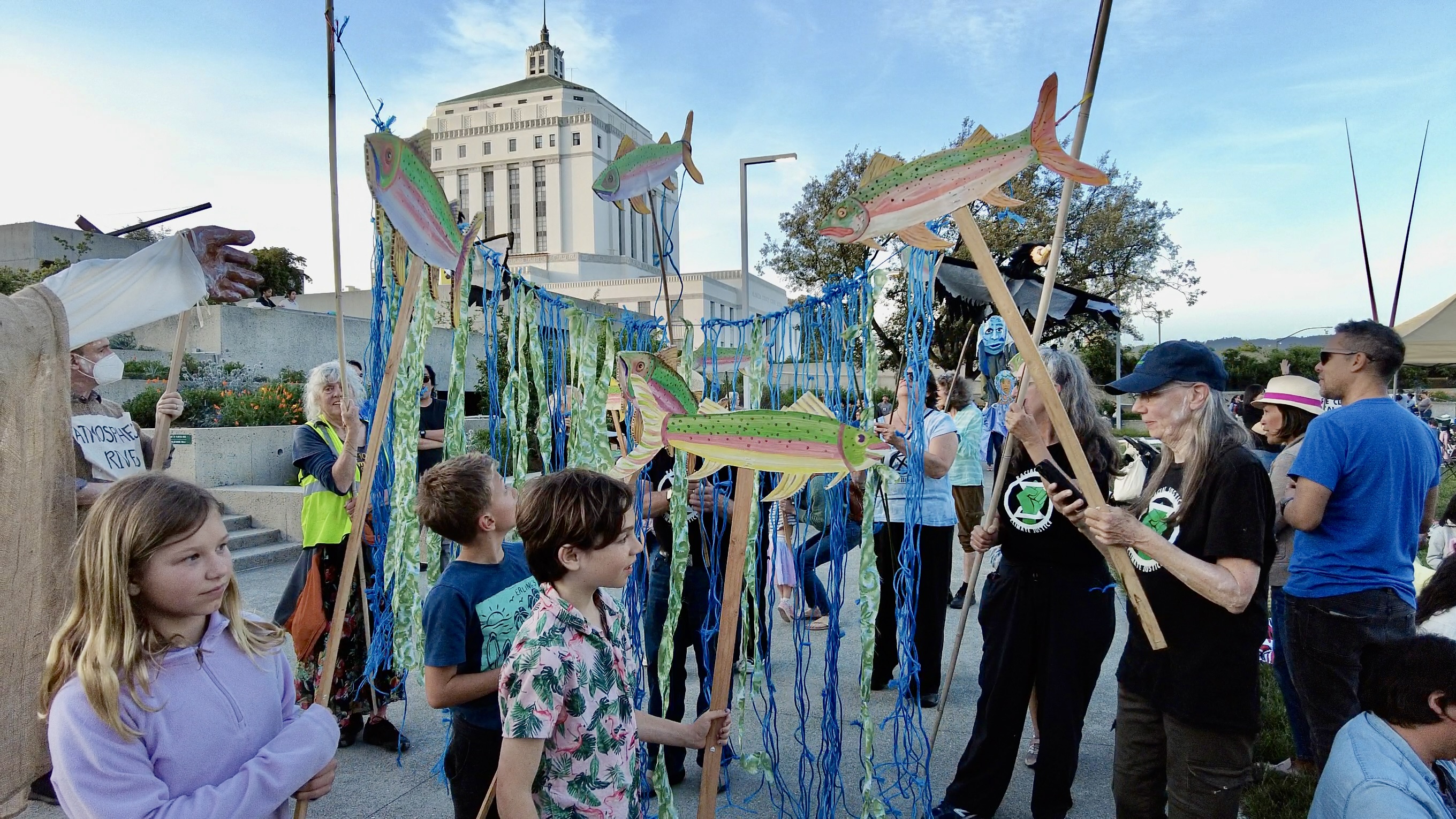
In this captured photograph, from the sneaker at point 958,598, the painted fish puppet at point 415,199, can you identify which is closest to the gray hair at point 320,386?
the painted fish puppet at point 415,199

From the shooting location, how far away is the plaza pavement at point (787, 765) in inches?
108

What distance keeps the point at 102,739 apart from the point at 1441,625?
2878mm

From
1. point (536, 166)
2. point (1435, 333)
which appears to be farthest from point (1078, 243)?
point (536, 166)

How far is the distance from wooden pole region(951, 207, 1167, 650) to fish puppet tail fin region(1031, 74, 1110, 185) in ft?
0.65

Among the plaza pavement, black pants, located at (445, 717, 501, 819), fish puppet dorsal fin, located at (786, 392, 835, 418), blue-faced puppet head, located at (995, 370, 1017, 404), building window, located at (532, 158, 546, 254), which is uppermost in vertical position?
building window, located at (532, 158, 546, 254)

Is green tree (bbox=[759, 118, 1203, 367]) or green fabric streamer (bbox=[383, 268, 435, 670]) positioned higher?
green tree (bbox=[759, 118, 1203, 367])

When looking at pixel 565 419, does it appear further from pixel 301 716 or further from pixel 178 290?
pixel 301 716

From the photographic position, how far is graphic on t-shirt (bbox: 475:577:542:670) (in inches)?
73.2

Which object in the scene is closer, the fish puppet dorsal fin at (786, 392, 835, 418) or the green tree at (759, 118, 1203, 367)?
the fish puppet dorsal fin at (786, 392, 835, 418)

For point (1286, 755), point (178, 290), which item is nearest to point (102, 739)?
point (178, 290)

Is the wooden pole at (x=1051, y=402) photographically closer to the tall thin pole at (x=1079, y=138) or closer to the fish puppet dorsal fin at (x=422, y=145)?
the tall thin pole at (x=1079, y=138)

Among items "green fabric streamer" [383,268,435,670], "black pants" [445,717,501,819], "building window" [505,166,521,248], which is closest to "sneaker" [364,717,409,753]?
→ "green fabric streamer" [383,268,435,670]

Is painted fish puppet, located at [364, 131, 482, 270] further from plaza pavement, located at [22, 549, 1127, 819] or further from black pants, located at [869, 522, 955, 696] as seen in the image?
black pants, located at [869, 522, 955, 696]

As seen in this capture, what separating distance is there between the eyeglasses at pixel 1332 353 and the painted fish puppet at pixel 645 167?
196cm
